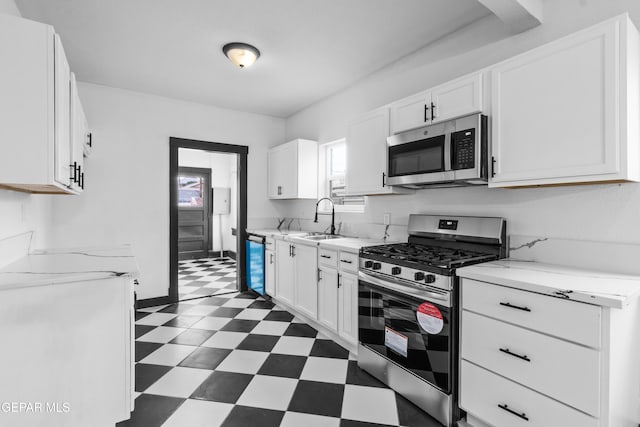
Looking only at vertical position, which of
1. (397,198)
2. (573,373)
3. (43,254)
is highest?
(397,198)

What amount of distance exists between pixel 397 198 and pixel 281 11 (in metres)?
1.80

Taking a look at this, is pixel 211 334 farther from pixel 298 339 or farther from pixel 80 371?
pixel 80 371

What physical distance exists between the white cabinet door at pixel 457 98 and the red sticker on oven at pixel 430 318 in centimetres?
125

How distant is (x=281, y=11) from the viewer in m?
2.27

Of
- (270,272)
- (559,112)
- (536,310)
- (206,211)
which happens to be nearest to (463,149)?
(559,112)

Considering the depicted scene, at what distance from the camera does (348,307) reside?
2609 millimetres

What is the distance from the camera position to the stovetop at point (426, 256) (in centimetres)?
184

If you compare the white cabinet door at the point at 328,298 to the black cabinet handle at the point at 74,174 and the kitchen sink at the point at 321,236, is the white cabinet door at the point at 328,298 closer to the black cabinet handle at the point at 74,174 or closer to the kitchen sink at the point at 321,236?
the kitchen sink at the point at 321,236

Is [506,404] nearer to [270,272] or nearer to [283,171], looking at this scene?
[270,272]

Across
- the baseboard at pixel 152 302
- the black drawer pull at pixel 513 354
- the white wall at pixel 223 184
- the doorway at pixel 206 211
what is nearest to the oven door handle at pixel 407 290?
the black drawer pull at pixel 513 354

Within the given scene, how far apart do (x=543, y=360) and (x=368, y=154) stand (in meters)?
1.94

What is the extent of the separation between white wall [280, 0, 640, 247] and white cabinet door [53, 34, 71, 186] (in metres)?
2.47

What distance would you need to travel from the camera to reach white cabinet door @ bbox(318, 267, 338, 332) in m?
2.76

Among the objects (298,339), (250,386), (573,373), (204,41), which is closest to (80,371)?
(250,386)
